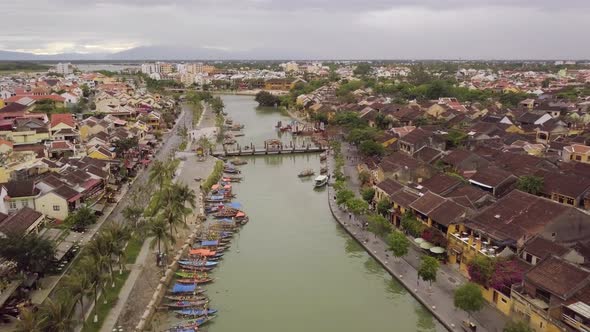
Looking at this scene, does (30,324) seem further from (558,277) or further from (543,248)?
(543,248)

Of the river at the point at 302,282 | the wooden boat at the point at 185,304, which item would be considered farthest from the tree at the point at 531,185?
the wooden boat at the point at 185,304

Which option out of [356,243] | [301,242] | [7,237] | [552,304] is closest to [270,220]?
[301,242]

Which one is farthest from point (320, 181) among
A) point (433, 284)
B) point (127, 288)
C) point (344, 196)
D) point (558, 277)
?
point (558, 277)

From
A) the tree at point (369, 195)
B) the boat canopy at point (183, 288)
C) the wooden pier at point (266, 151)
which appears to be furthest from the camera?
the wooden pier at point (266, 151)

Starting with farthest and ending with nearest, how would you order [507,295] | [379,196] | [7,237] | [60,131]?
[60,131] < [379,196] < [7,237] < [507,295]

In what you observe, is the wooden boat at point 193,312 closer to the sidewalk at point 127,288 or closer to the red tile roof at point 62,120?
the sidewalk at point 127,288

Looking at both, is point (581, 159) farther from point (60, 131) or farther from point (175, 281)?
point (60, 131)

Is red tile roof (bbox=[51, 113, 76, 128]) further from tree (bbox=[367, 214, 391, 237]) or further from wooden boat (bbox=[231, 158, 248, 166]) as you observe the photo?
tree (bbox=[367, 214, 391, 237])
